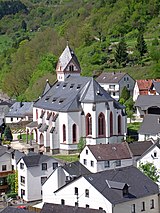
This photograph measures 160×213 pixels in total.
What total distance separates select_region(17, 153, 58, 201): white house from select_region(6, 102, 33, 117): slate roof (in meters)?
26.0

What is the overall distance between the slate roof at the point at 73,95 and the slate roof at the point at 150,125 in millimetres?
3266

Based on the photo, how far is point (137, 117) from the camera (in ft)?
203

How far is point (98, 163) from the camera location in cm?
4250

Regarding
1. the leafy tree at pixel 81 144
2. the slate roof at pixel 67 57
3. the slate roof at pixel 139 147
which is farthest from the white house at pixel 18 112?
the slate roof at pixel 139 147

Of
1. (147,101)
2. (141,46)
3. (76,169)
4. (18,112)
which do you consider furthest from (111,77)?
(76,169)

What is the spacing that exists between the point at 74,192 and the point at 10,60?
80105 mm

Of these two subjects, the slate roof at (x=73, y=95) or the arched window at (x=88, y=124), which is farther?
the arched window at (x=88, y=124)

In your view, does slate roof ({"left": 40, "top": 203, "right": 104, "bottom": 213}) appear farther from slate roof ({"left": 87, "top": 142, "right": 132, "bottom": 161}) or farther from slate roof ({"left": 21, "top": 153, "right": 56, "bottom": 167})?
slate roof ({"left": 87, "top": 142, "right": 132, "bottom": 161})

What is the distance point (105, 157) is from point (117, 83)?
28.1 m

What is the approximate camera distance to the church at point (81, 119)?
168 feet

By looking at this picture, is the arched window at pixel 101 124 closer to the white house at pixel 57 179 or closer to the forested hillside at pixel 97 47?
the white house at pixel 57 179

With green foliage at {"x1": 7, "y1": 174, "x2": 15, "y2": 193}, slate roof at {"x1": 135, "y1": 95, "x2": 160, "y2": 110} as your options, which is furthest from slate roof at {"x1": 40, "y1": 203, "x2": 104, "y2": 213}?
slate roof at {"x1": 135, "y1": 95, "x2": 160, "y2": 110}

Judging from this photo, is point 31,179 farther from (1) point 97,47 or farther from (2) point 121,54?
(1) point 97,47

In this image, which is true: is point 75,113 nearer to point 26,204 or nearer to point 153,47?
point 26,204
